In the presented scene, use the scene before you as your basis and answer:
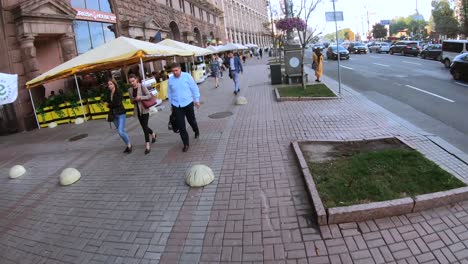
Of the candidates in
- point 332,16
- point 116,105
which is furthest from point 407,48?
point 116,105

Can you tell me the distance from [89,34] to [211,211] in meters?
A: 15.7

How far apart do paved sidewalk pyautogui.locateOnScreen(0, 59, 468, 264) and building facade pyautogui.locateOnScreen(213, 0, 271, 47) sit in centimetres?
4664

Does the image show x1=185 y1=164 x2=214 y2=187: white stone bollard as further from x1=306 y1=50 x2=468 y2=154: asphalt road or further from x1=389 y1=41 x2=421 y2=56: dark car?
x1=389 y1=41 x2=421 y2=56: dark car

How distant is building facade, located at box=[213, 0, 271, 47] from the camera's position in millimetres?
61906

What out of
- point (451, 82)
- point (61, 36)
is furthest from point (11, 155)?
point (451, 82)

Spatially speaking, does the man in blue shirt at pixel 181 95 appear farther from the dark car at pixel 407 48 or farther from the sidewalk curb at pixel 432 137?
the dark car at pixel 407 48

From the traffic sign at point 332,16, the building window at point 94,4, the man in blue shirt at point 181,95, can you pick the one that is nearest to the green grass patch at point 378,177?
the man in blue shirt at point 181,95

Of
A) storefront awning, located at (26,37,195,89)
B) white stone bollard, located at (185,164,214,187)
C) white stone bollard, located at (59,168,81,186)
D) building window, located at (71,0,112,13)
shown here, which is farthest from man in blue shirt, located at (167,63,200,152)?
building window, located at (71,0,112,13)

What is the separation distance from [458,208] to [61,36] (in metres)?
15.6

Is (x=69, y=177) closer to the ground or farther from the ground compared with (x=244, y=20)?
closer to the ground

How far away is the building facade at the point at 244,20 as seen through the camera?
61.9 meters

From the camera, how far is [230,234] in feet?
13.0

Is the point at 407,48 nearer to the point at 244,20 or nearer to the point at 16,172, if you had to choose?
the point at 16,172

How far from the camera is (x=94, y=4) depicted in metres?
17.7
